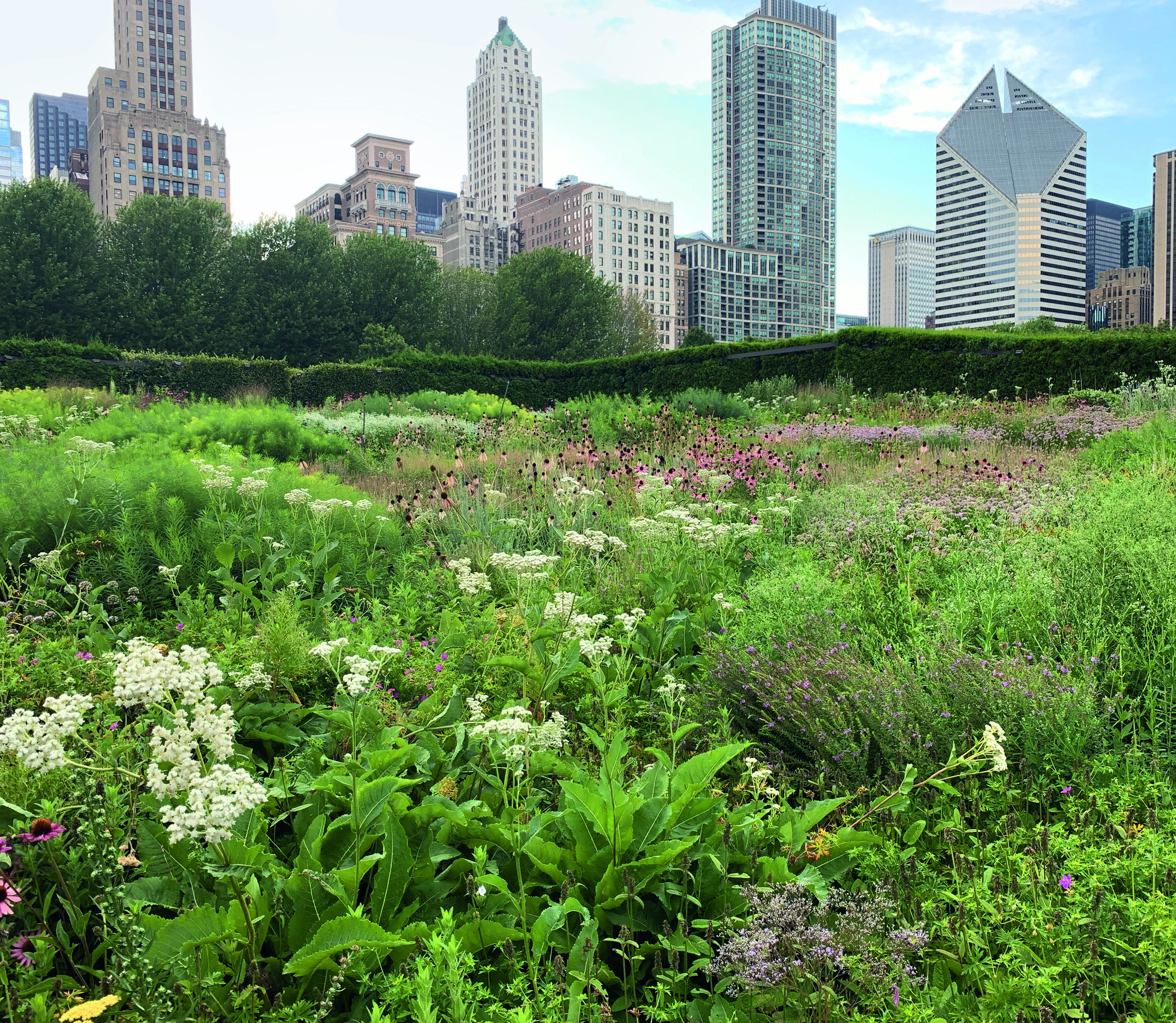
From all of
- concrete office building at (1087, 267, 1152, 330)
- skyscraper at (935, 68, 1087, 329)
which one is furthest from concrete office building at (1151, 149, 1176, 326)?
skyscraper at (935, 68, 1087, 329)

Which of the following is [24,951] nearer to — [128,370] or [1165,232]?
[128,370]

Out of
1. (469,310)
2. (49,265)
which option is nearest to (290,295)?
(49,265)

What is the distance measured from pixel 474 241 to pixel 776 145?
319 ft

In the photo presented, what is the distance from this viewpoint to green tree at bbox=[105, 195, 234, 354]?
32.8m

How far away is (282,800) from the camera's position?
220cm

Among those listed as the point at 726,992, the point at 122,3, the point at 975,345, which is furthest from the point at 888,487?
the point at 122,3

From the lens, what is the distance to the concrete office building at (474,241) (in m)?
132

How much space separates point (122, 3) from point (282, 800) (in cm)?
12871

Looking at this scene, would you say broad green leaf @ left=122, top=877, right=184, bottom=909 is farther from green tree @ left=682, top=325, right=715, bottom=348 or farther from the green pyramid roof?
the green pyramid roof

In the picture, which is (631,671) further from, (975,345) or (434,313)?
(434,313)

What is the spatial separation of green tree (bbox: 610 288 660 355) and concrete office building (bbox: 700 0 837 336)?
132 metres

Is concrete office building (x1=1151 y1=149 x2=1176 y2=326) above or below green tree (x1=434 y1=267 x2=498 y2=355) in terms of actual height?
above

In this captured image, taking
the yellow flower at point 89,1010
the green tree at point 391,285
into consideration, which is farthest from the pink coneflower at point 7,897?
the green tree at point 391,285

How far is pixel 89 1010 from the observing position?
4.33 feet
